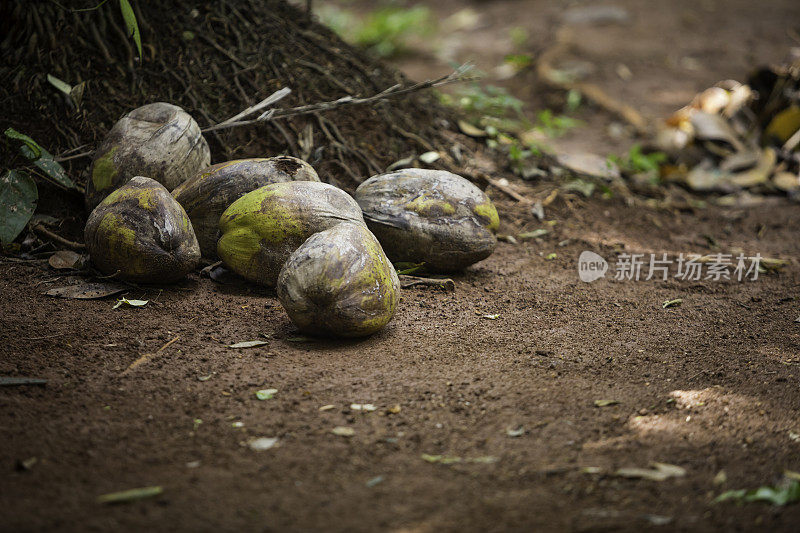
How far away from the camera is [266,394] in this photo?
2.24 meters

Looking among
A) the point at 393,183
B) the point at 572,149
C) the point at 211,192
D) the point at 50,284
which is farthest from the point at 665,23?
the point at 50,284

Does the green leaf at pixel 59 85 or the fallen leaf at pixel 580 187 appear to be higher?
the green leaf at pixel 59 85

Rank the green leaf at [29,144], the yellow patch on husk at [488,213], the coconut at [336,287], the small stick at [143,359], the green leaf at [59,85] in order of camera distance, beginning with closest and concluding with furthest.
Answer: the small stick at [143,359] → the coconut at [336,287] → the green leaf at [29,144] → the yellow patch on husk at [488,213] → the green leaf at [59,85]

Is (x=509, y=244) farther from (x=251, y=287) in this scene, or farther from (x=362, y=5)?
(x=362, y=5)

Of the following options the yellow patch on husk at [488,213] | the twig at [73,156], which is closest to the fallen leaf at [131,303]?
the twig at [73,156]

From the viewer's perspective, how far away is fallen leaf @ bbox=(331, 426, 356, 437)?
2025mm

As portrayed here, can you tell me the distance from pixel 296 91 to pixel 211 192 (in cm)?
141

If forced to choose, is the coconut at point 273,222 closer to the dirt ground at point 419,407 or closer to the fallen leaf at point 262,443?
the dirt ground at point 419,407

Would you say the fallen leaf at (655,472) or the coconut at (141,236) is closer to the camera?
the fallen leaf at (655,472)

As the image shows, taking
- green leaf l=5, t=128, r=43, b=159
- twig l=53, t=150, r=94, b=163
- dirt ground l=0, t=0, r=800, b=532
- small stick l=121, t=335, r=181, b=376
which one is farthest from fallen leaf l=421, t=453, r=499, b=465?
twig l=53, t=150, r=94, b=163

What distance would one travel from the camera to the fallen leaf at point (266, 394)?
2221 millimetres

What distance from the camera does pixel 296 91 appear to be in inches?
169

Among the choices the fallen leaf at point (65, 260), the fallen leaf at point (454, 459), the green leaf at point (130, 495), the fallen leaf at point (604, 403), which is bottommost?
the fallen leaf at point (454, 459)

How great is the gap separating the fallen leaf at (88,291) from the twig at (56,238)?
34 centimetres
